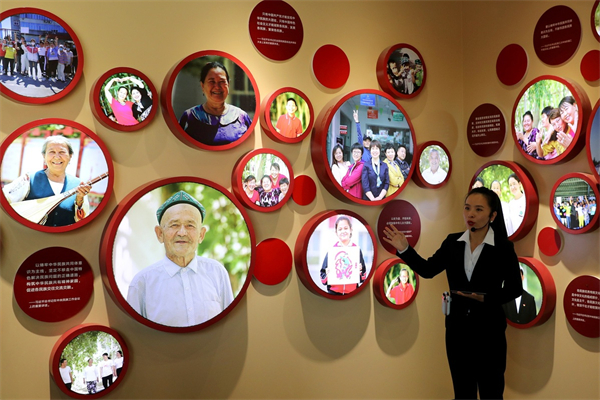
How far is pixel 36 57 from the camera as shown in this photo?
240cm

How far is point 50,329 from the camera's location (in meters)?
2.42

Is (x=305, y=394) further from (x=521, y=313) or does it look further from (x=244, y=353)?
(x=521, y=313)

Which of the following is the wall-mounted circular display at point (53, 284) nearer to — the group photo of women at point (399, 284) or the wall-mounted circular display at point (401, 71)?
the group photo of women at point (399, 284)

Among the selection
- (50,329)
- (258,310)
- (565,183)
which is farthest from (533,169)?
(50,329)

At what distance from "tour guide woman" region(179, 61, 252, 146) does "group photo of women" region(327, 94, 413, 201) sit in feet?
1.77

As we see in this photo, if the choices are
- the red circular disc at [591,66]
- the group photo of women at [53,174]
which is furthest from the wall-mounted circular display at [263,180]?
the red circular disc at [591,66]

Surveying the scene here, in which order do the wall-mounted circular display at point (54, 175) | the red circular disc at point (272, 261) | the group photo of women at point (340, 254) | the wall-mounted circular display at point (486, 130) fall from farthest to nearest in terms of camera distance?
the wall-mounted circular display at point (486, 130) < the group photo of women at point (340, 254) < the red circular disc at point (272, 261) < the wall-mounted circular display at point (54, 175)

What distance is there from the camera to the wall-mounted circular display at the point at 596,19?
276 centimetres

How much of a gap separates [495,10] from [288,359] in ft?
7.81

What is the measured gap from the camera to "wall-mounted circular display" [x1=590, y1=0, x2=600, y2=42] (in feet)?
9.06

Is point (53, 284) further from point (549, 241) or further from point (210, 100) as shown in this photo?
point (549, 241)

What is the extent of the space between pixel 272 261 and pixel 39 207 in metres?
1.15

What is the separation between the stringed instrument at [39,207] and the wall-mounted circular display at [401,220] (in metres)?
1.70

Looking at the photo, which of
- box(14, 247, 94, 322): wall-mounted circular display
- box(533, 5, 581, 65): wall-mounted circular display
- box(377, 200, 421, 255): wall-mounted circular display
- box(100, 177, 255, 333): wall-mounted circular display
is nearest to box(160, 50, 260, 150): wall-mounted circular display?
box(100, 177, 255, 333): wall-mounted circular display
